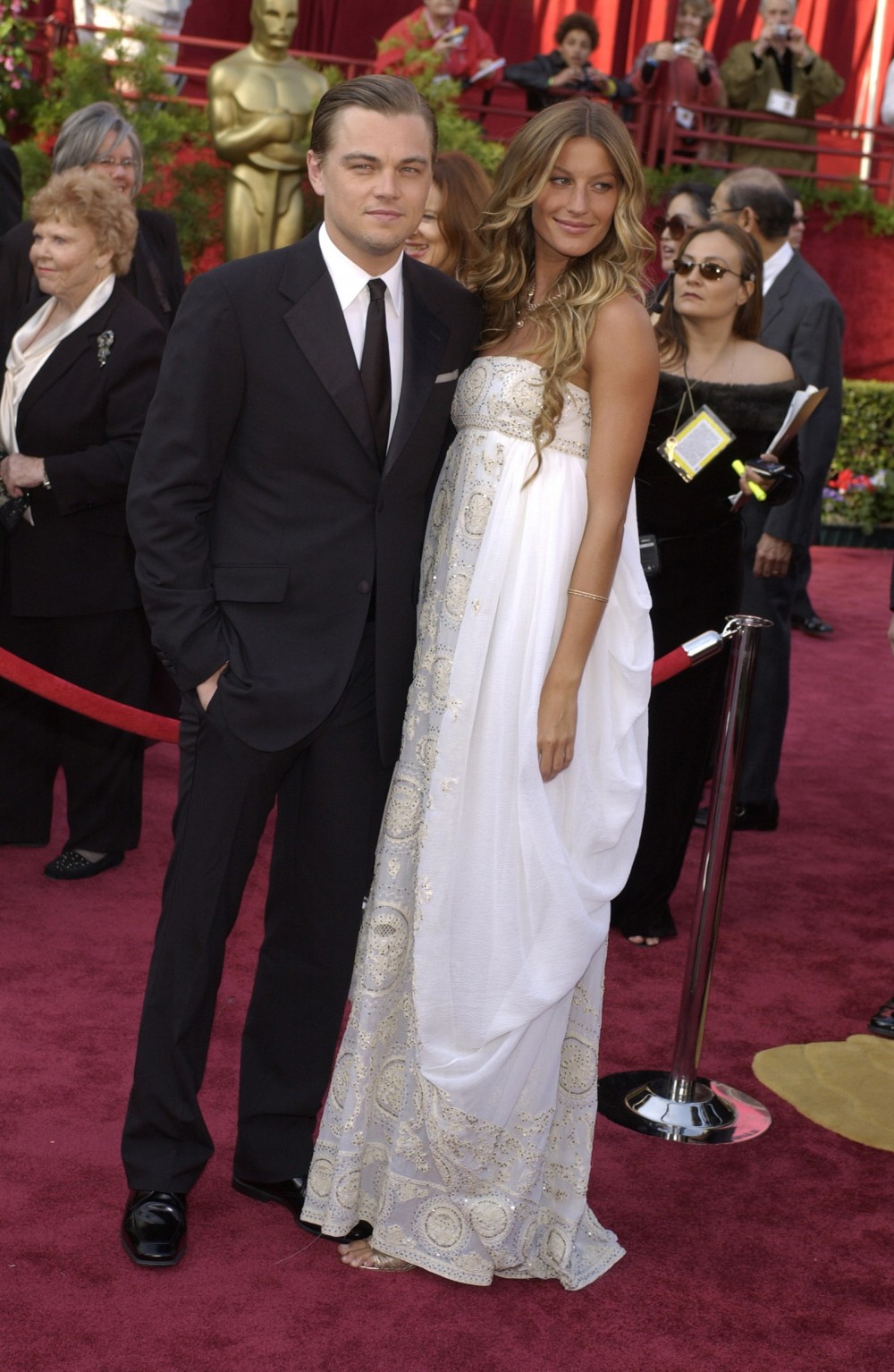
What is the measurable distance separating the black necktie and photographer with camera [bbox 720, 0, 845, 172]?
402 inches

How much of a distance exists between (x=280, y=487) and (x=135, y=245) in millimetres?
2293

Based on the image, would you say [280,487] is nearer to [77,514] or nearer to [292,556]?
[292,556]

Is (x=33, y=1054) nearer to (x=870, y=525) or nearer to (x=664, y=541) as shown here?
(x=664, y=541)

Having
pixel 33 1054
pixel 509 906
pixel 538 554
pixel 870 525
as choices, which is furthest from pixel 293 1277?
pixel 870 525

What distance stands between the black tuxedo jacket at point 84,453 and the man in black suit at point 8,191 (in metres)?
1.16

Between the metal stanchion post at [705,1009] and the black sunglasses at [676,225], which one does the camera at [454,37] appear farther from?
the metal stanchion post at [705,1009]

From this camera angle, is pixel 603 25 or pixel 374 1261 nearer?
pixel 374 1261

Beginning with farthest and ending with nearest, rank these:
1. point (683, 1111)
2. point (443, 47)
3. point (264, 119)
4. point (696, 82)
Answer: point (696, 82) → point (443, 47) → point (264, 119) → point (683, 1111)

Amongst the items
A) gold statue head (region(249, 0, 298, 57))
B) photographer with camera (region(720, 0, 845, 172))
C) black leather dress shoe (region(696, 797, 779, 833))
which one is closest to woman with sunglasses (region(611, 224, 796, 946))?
black leather dress shoe (region(696, 797, 779, 833))

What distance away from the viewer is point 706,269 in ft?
13.8

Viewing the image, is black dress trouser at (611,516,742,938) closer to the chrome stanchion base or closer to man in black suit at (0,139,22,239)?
the chrome stanchion base

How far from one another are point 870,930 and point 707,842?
1.36 m

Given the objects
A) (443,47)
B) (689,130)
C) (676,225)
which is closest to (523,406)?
(676,225)

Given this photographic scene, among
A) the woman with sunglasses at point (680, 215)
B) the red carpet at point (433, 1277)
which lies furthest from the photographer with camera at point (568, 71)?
the red carpet at point (433, 1277)
